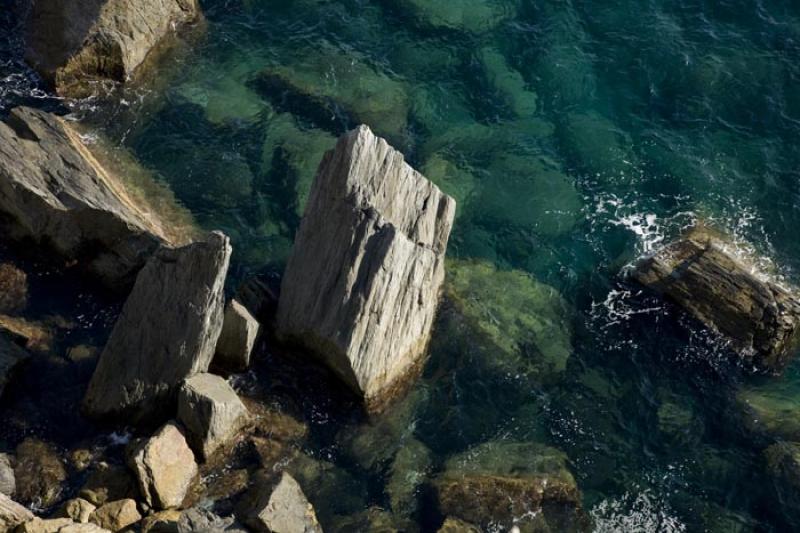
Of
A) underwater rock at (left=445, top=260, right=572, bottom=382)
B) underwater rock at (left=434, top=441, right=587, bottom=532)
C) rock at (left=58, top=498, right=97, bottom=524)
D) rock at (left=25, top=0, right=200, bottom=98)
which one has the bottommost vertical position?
underwater rock at (left=434, top=441, right=587, bottom=532)

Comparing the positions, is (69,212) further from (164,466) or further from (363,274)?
(363,274)

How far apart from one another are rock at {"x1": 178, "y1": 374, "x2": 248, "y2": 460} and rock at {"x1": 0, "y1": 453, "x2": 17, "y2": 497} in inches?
108

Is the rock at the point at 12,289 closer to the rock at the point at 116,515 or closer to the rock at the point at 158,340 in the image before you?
the rock at the point at 158,340

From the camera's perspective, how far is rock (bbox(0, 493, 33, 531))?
46.3 ft

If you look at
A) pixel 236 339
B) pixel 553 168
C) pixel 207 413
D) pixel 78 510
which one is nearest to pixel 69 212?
pixel 236 339

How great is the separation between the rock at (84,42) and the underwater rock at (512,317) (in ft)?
31.3

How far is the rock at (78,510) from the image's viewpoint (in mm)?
14781

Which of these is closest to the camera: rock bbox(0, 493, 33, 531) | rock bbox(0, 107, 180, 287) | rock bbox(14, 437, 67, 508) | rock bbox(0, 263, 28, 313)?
rock bbox(0, 493, 33, 531)

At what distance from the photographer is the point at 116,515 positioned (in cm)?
1489

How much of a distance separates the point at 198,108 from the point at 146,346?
8189mm

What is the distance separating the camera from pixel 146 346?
642 inches

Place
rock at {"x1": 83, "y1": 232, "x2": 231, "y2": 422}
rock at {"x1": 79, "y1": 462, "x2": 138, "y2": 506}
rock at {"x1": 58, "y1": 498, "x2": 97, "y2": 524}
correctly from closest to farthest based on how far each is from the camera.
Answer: rock at {"x1": 58, "y1": 498, "x2": 97, "y2": 524} → rock at {"x1": 79, "y1": 462, "x2": 138, "y2": 506} → rock at {"x1": 83, "y1": 232, "x2": 231, "y2": 422}

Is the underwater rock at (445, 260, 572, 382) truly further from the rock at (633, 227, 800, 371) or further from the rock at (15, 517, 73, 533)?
the rock at (15, 517, 73, 533)

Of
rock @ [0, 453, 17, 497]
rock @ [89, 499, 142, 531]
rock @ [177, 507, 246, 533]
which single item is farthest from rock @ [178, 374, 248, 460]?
rock @ [0, 453, 17, 497]
